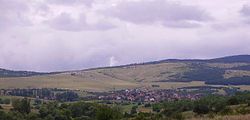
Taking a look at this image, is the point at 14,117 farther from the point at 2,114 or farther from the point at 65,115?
the point at 65,115

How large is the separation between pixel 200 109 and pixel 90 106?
51.8 meters

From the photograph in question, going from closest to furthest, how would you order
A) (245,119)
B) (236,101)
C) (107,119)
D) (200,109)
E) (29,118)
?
(245,119) → (107,119) → (200,109) → (236,101) → (29,118)

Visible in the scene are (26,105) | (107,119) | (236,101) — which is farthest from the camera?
(26,105)

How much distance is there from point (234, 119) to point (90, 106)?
309ft

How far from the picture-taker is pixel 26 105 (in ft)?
459

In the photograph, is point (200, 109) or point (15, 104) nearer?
point (200, 109)

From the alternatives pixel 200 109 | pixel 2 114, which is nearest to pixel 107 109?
pixel 200 109

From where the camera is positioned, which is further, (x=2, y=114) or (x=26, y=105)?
(x=26, y=105)

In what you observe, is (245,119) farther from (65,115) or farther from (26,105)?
(26,105)

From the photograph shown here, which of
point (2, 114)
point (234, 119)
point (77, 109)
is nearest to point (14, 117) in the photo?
point (2, 114)

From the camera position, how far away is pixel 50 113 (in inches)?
4685

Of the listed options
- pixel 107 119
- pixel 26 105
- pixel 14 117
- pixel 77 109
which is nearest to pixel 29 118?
pixel 14 117

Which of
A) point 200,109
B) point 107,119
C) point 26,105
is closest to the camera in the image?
point 107,119

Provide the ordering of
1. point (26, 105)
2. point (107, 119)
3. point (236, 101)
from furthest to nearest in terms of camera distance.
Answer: point (26, 105)
point (236, 101)
point (107, 119)
